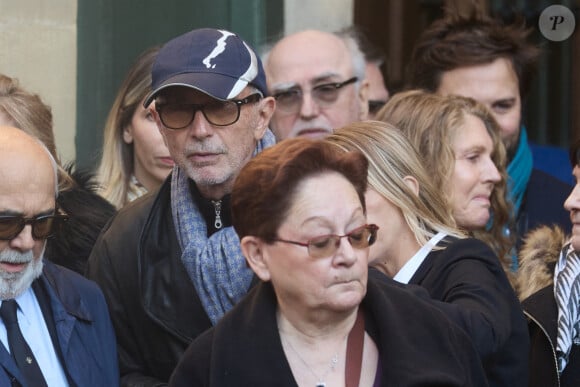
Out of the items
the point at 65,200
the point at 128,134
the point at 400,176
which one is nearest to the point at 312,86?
the point at 128,134

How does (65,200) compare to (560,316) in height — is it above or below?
above

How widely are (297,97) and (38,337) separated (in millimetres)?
2082

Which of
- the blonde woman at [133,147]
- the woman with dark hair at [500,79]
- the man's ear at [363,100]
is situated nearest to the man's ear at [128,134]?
the blonde woman at [133,147]

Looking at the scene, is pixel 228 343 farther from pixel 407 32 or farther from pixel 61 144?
pixel 407 32

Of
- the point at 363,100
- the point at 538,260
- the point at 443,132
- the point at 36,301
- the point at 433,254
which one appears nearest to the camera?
the point at 36,301

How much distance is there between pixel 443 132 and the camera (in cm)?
493

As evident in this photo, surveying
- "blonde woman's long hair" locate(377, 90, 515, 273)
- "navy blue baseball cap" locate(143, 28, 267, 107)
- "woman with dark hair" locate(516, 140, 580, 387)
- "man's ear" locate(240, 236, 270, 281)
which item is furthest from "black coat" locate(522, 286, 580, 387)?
"man's ear" locate(240, 236, 270, 281)

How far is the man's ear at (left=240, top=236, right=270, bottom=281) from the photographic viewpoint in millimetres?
3594

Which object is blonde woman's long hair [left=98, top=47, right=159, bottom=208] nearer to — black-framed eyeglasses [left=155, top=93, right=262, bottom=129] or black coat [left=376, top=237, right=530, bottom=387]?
black-framed eyeglasses [left=155, top=93, right=262, bottom=129]

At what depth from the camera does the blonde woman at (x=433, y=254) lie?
12.8 feet

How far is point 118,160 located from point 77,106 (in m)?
1.01

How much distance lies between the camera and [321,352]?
11.7ft

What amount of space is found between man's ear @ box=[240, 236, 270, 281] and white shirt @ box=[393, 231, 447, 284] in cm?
71

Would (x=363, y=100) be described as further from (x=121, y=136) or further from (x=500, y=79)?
(x=121, y=136)
